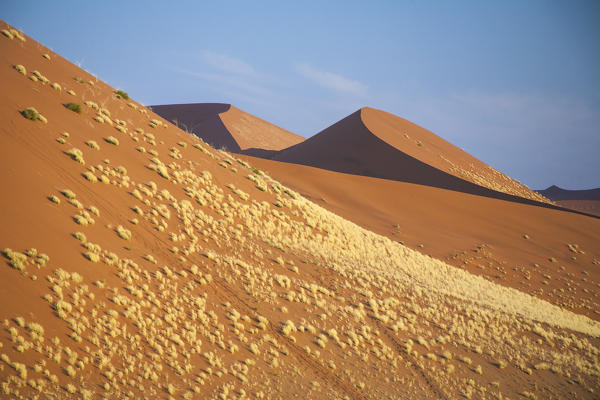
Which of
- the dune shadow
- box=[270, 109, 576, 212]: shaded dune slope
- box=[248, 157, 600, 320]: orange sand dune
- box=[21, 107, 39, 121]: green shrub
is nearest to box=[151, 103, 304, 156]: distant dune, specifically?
box=[270, 109, 576, 212]: shaded dune slope

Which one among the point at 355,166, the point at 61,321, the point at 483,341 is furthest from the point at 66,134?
the point at 355,166

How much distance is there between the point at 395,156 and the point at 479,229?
22157 millimetres

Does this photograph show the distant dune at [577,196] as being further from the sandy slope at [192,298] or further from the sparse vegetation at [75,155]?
the sparse vegetation at [75,155]

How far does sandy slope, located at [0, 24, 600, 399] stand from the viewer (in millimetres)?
10148

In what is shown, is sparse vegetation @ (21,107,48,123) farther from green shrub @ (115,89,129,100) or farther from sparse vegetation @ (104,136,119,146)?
green shrub @ (115,89,129,100)

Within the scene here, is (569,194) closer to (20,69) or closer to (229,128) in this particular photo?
(229,128)

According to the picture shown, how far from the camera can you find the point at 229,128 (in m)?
102

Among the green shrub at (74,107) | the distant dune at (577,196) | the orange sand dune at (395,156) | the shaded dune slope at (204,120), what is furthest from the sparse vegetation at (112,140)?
the distant dune at (577,196)

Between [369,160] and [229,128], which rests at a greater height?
[369,160]

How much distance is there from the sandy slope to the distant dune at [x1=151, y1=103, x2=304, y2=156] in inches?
2629

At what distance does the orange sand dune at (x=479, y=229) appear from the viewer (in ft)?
102

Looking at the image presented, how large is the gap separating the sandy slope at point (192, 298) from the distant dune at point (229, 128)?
6676 cm

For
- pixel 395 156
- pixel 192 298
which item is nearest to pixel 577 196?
pixel 395 156

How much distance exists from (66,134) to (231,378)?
12.6 meters
